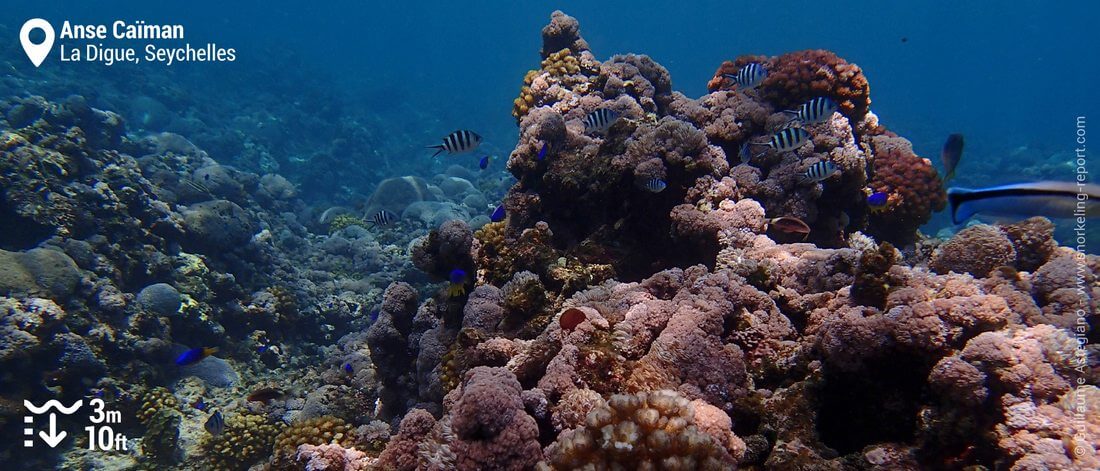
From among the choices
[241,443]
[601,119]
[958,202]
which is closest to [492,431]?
[958,202]

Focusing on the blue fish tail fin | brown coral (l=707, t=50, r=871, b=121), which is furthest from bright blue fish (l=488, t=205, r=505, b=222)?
the blue fish tail fin

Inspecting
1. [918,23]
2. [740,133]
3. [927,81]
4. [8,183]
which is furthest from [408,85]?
[918,23]

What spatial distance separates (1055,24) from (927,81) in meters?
55.1

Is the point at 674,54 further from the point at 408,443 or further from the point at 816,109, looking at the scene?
the point at 408,443

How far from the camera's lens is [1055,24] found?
12006cm

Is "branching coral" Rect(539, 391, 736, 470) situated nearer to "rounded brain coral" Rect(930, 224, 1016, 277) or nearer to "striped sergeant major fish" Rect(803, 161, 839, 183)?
"rounded brain coral" Rect(930, 224, 1016, 277)

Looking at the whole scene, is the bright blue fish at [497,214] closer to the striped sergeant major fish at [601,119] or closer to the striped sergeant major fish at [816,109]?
the striped sergeant major fish at [601,119]

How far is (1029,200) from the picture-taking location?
218 centimetres

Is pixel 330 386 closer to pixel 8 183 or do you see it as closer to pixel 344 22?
pixel 8 183

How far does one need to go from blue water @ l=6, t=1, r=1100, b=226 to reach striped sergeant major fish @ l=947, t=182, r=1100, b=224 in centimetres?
2710

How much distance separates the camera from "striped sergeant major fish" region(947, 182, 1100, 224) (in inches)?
83.3

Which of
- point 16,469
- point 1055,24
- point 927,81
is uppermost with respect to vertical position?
point 1055,24

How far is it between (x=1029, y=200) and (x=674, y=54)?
111 metres

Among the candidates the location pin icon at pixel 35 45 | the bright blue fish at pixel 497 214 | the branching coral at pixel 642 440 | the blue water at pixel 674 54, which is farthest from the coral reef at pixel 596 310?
the blue water at pixel 674 54
